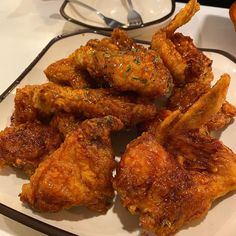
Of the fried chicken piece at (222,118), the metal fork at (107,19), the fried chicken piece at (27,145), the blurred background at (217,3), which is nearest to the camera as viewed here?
the fried chicken piece at (27,145)

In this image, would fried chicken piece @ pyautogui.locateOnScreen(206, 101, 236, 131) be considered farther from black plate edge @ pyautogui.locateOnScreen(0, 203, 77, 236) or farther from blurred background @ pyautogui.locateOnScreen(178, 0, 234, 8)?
blurred background @ pyautogui.locateOnScreen(178, 0, 234, 8)

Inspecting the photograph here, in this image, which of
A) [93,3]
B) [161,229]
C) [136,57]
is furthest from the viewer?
[93,3]

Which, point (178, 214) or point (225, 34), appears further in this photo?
point (225, 34)

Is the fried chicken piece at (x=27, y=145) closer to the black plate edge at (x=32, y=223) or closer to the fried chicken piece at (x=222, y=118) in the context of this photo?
the black plate edge at (x=32, y=223)

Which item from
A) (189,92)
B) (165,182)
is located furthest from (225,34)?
(165,182)

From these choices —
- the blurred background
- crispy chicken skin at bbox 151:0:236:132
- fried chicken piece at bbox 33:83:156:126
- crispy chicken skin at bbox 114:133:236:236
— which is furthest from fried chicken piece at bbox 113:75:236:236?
the blurred background

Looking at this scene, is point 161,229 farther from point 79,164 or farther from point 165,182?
point 79,164

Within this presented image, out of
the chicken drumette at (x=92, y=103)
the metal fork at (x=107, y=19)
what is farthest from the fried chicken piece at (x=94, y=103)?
the metal fork at (x=107, y=19)

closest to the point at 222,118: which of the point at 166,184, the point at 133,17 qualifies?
the point at 166,184
